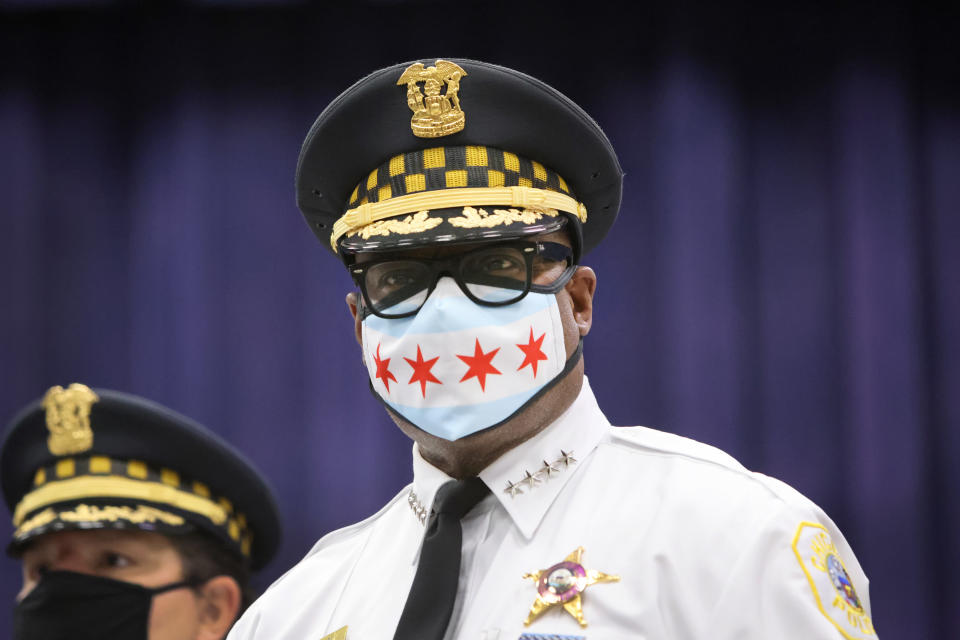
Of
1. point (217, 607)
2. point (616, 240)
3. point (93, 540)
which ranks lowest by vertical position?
point (217, 607)

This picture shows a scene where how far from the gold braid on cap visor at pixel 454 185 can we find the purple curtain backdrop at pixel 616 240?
2017 mm

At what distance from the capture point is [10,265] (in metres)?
4.19

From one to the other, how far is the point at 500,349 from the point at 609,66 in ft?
8.39

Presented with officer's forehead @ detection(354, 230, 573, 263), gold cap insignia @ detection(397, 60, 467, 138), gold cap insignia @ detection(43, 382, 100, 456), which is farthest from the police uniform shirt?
gold cap insignia @ detection(43, 382, 100, 456)

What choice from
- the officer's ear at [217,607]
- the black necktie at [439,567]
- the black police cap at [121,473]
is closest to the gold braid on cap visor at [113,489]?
the black police cap at [121,473]

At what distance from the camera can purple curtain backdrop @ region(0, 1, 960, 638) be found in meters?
3.67

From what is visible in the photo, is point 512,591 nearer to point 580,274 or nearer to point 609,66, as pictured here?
point 580,274

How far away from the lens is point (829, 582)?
57.6 inches

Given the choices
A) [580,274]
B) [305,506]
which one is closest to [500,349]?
[580,274]

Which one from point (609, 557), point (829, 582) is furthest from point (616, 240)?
point (829, 582)

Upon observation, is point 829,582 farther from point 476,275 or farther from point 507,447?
point 476,275

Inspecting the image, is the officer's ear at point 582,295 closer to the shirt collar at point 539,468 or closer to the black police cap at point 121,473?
the shirt collar at point 539,468

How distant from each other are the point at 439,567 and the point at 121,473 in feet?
4.03

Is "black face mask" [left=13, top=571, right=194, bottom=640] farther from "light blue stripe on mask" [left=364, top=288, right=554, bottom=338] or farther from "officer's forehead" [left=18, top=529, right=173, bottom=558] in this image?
"light blue stripe on mask" [left=364, top=288, right=554, bottom=338]
